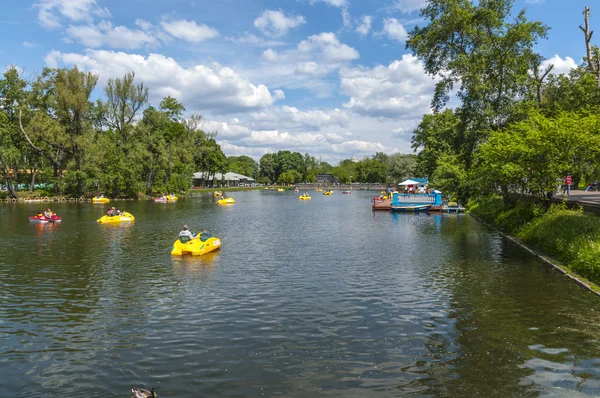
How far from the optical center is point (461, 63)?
38125 millimetres

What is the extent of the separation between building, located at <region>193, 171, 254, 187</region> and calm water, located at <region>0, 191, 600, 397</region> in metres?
136

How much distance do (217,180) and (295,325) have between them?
6392 inches

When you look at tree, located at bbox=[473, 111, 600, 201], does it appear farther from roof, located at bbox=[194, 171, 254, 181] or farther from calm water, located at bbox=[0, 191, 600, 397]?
roof, located at bbox=[194, 171, 254, 181]

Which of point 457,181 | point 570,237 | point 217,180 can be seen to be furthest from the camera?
point 217,180

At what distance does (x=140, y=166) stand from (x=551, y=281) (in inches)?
3309

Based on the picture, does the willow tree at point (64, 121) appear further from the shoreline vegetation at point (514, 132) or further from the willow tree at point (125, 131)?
the shoreline vegetation at point (514, 132)

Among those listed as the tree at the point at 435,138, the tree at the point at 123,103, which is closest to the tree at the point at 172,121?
the tree at the point at 123,103

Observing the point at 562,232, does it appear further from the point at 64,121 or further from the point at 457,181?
the point at 64,121

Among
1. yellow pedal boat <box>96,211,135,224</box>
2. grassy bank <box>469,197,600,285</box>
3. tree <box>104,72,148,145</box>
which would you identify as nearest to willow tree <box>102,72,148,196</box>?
tree <box>104,72,148,145</box>

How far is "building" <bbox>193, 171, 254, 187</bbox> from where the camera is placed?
164 m

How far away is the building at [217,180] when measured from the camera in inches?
6442

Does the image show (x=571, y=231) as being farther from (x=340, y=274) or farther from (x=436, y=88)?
(x=436, y=88)

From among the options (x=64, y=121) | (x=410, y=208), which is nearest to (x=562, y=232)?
(x=410, y=208)

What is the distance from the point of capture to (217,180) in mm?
173375
